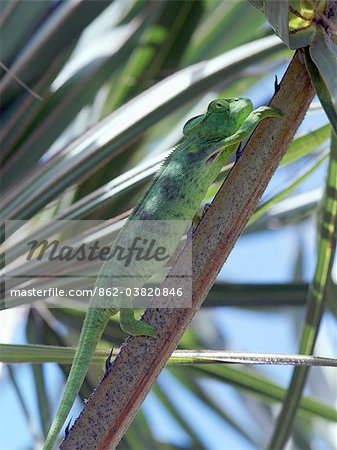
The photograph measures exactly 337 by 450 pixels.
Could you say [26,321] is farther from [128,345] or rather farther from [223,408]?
[128,345]

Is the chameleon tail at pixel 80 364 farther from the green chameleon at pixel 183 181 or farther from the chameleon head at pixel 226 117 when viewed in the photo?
the chameleon head at pixel 226 117

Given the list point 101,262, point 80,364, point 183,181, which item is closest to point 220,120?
point 183,181

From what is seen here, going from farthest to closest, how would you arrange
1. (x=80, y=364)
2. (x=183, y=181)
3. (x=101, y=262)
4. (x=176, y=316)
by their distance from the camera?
(x=101, y=262), (x=183, y=181), (x=80, y=364), (x=176, y=316)

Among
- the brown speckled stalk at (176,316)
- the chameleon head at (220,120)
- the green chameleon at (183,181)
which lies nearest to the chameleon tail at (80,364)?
the green chameleon at (183,181)

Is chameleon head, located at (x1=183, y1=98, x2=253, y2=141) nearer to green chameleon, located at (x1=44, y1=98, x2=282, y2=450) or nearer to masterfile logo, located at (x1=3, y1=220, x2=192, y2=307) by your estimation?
green chameleon, located at (x1=44, y1=98, x2=282, y2=450)

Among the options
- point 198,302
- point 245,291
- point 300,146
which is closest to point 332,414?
point 245,291

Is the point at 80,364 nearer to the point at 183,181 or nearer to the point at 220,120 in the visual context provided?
the point at 183,181

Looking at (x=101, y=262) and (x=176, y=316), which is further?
(x=101, y=262)

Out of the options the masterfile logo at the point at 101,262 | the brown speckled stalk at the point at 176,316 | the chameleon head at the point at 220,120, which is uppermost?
the chameleon head at the point at 220,120
